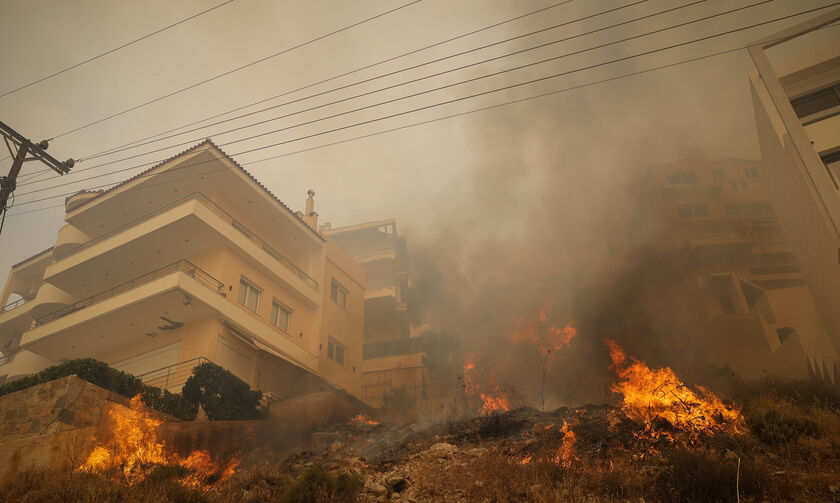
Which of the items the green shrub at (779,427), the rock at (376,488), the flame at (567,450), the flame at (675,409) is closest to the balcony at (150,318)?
the rock at (376,488)

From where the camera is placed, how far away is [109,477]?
11.9 metres

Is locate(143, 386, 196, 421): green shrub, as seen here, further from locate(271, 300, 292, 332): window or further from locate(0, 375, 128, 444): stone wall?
locate(271, 300, 292, 332): window

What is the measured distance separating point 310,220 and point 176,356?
542 inches

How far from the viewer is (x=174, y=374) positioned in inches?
816

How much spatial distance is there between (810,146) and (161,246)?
25944 millimetres

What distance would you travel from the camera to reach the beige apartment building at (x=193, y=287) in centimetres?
2152

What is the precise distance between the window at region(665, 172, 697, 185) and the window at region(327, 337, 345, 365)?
110ft

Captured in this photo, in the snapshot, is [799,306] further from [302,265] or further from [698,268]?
[302,265]

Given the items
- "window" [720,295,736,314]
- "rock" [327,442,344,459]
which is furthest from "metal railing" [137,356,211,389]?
"window" [720,295,736,314]

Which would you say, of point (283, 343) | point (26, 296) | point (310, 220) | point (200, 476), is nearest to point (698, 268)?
point (310, 220)

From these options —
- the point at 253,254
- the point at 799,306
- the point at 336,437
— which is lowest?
the point at 336,437

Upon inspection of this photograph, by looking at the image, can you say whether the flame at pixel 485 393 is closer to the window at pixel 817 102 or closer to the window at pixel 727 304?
the window at pixel 817 102

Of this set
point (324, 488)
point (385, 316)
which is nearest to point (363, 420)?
point (324, 488)

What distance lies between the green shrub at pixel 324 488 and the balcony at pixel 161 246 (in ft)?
47.2
